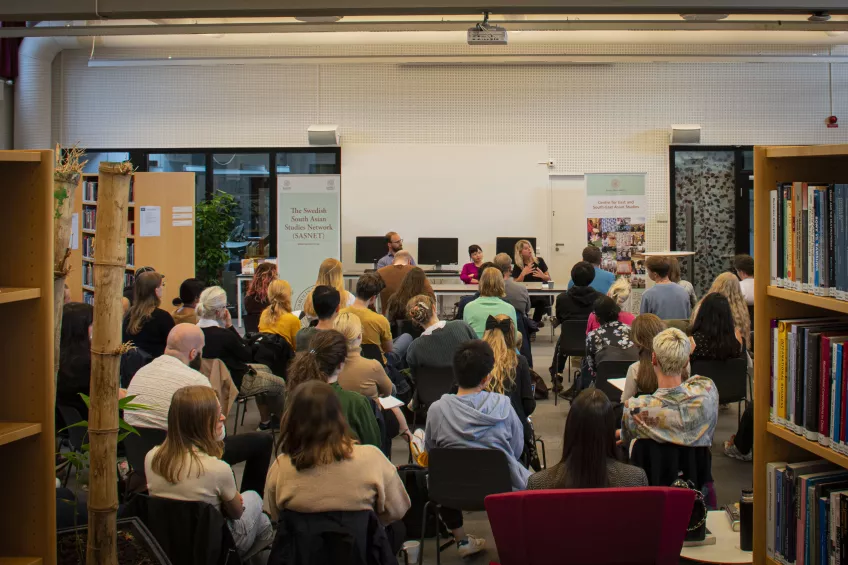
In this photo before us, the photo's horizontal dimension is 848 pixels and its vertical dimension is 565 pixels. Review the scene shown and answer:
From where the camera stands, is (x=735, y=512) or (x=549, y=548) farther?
(x=735, y=512)

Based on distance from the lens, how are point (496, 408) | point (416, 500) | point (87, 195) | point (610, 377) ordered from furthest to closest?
point (87, 195) → point (610, 377) → point (416, 500) → point (496, 408)

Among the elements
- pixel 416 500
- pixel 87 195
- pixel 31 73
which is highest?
pixel 31 73

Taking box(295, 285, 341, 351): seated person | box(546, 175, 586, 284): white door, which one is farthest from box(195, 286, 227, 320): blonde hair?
box(546, 175, 586, 284): white door

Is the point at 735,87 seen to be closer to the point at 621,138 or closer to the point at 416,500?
the point at 621,138

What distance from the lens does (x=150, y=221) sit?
11125 millimetres

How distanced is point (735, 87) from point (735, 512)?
10116mm

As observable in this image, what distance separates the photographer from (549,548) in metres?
2.69

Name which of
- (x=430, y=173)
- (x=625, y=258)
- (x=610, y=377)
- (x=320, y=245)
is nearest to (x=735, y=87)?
(x=625, y=258)

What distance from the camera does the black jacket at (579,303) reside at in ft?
23.7

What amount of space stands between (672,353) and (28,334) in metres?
2.65

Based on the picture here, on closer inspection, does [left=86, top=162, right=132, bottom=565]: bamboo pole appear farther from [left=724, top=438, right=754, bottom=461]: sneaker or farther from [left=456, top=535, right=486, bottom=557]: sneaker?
[left=724, top=438, right=754, bottom=461]: sneaker

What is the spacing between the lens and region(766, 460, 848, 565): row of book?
221 centimetres

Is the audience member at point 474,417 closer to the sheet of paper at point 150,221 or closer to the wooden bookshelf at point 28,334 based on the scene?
the wooden bookshelf at point 28,334

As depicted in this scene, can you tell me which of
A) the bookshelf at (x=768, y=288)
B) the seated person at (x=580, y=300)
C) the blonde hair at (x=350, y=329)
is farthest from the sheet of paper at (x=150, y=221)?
the bookshelf at (x=768, y=288)
